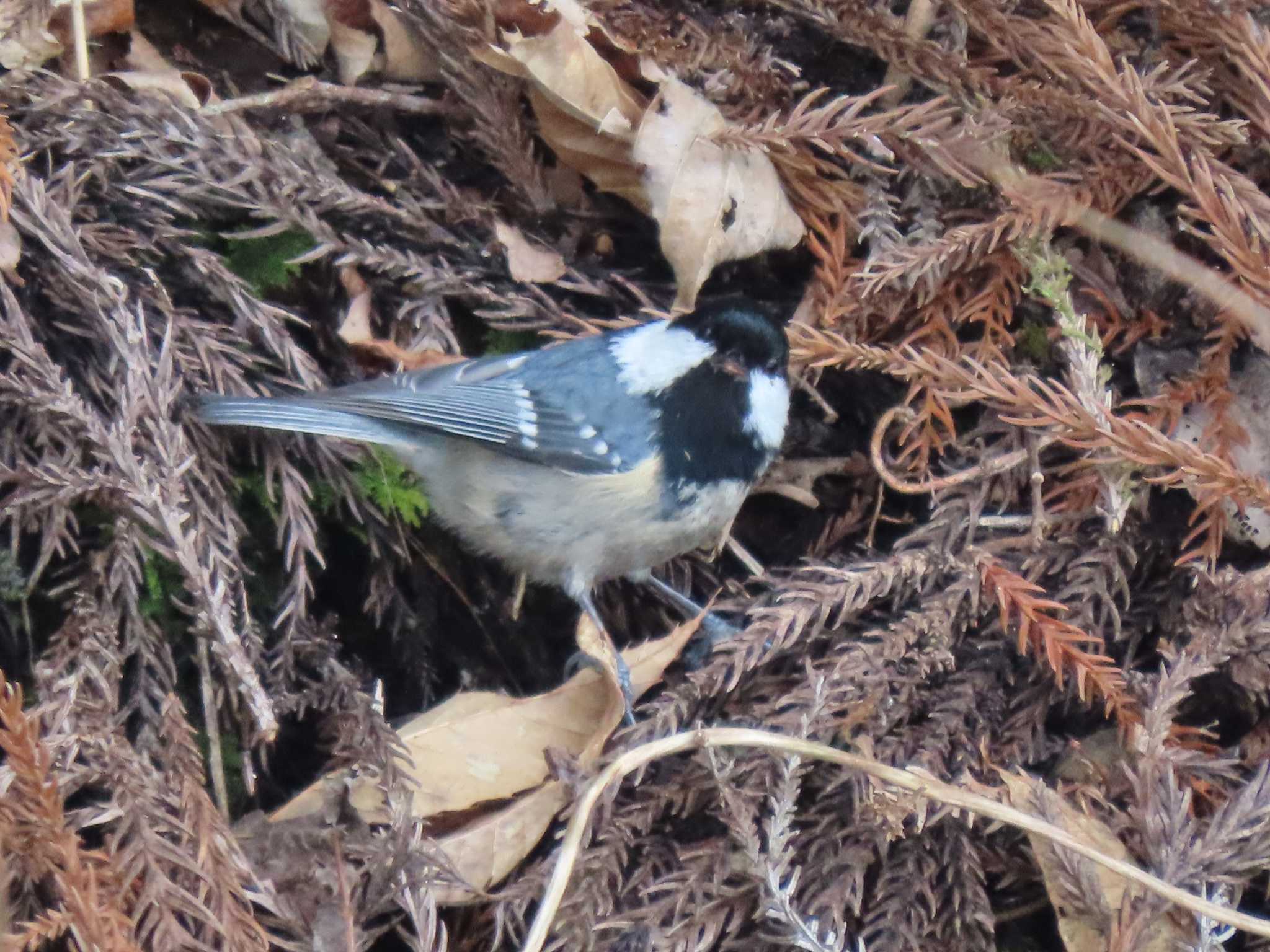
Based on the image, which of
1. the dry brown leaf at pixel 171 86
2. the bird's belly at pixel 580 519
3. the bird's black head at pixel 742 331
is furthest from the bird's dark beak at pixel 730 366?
the dry brown leaf at pixel 171 86

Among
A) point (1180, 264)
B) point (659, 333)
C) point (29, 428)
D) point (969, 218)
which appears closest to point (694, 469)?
point (659, 333)

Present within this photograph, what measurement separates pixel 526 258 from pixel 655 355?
0.69 feet

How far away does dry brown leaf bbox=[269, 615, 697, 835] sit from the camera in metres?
1.00

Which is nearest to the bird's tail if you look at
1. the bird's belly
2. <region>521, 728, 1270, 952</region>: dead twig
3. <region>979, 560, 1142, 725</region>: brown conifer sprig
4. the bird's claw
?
the bird's belly

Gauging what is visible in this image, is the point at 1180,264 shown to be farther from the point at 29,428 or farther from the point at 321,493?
the point at 29,428

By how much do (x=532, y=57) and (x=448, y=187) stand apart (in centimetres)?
17

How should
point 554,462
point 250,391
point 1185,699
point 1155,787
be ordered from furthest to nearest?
point 554,462 → point 250,391 → point 1185,699 → point 1155,787

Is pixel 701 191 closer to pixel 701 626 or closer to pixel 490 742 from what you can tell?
pixel 701 626

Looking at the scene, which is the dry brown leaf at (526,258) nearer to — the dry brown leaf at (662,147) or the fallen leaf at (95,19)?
the dry brown leaf at (662,147)

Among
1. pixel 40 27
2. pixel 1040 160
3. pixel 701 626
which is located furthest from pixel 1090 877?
pixel 40 27

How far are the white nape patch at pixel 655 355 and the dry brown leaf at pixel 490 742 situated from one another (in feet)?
1.22

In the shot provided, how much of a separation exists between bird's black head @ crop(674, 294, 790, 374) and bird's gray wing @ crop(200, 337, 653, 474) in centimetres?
13

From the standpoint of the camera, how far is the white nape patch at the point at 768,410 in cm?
133

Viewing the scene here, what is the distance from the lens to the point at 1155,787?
917mm
